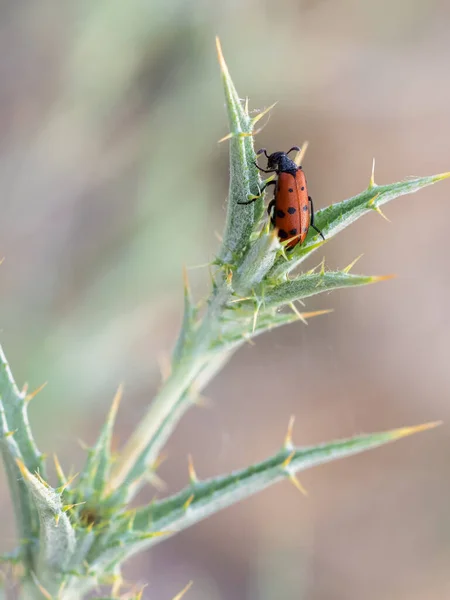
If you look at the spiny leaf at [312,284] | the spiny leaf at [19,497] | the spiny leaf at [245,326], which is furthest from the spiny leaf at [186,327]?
the spiny leaf at [19,497]

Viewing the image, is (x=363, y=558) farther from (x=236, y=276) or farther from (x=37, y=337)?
(x=236, y=276)

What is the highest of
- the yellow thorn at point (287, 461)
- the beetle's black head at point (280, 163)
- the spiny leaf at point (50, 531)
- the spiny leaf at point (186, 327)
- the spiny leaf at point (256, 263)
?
the beetle's black head at point (280, 163)

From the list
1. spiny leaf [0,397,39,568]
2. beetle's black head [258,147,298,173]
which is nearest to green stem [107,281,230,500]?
spiny leaf [0,397,39,568]

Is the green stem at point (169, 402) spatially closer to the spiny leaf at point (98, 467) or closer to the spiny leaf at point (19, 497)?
the spiny leaf at point (98, 467)

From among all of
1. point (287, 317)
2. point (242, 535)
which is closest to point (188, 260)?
point (242, 535)

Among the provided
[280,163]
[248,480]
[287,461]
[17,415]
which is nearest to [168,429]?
[248,480]

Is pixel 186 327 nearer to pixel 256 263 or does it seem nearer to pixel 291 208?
pixel 256 263

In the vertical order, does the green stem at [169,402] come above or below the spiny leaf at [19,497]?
above
